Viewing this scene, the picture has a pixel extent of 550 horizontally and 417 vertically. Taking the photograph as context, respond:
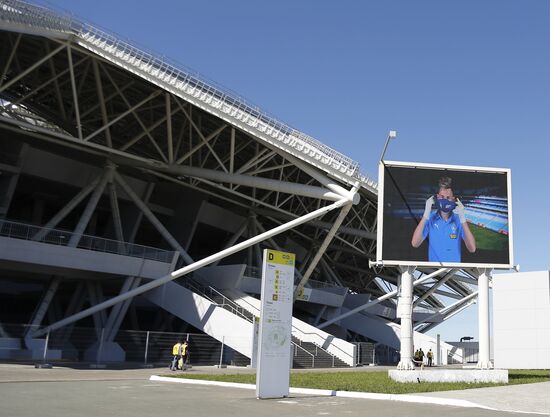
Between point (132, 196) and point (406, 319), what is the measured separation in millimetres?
22208

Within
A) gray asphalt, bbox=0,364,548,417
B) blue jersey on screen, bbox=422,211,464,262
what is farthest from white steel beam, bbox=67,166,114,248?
blue jersey on screen, bbox=422,211,464,262

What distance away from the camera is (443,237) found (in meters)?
25.4

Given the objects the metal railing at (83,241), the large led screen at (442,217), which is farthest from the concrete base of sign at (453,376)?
the metal railing at (83,241)

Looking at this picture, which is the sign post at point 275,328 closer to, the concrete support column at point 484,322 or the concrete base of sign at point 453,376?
the concrete base of sign at point 453,376

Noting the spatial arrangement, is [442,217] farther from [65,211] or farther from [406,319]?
[65,211]

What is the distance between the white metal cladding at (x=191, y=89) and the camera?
27.0 meters

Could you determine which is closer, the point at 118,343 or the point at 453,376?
the point at 453,376

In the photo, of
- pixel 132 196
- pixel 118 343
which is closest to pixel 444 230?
pixel 118 343

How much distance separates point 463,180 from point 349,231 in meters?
24.8

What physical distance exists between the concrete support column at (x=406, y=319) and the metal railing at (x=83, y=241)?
17.4 metres

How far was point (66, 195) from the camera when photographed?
4672 cm

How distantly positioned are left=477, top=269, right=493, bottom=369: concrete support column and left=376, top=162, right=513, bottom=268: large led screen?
80 centimetres

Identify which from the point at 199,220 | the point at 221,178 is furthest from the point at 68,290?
the point at 221,178

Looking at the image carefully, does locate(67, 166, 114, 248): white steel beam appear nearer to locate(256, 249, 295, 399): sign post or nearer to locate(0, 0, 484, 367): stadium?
locate(0, 0, 484, 367): stadium
